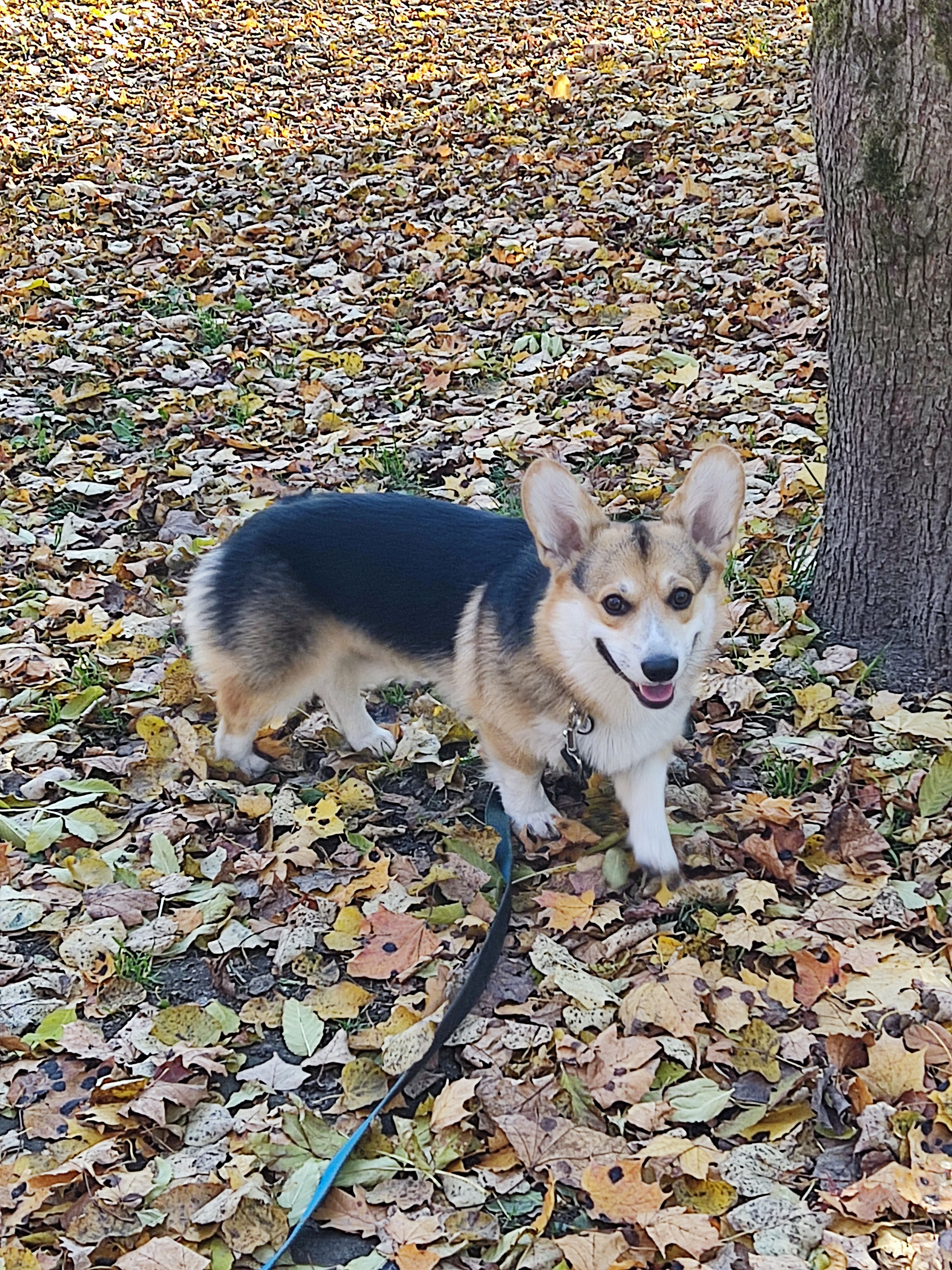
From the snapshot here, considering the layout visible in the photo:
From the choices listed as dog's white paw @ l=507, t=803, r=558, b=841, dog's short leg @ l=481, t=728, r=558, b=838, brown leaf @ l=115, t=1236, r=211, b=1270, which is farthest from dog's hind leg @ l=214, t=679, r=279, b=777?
brown leaf @ l=115, t=1236, r=211, b=1270

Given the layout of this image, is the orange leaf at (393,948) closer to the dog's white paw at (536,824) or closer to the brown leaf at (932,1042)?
the dog's white paw at (536,824)

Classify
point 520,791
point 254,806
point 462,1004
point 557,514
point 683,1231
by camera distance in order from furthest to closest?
point 254,806, point 520,791, point 557,514, point 462,1004, point 683,1231

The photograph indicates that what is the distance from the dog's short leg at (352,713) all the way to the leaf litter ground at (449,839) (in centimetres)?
7

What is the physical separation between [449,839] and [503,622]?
65 centimetres

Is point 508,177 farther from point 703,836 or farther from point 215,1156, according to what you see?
point 215,1156

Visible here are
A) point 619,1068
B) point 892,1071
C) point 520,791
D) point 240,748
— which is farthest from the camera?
point 240,748

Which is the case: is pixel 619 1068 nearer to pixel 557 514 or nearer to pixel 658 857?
pixel 658 857

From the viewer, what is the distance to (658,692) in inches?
111

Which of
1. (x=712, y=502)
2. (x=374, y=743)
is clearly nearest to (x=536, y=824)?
(x=374, y=743)

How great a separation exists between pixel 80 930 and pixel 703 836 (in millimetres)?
1674

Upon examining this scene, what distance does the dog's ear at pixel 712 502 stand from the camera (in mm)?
2938

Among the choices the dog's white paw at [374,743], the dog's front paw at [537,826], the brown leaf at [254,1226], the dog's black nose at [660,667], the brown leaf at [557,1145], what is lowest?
the brown leaf at [254,1226]

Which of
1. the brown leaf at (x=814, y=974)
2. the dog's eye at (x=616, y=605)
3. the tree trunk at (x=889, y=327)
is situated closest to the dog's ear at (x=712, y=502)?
the dog's eye at (x=616, y=605)

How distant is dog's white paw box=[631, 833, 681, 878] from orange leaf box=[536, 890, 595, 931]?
6.3 inches
